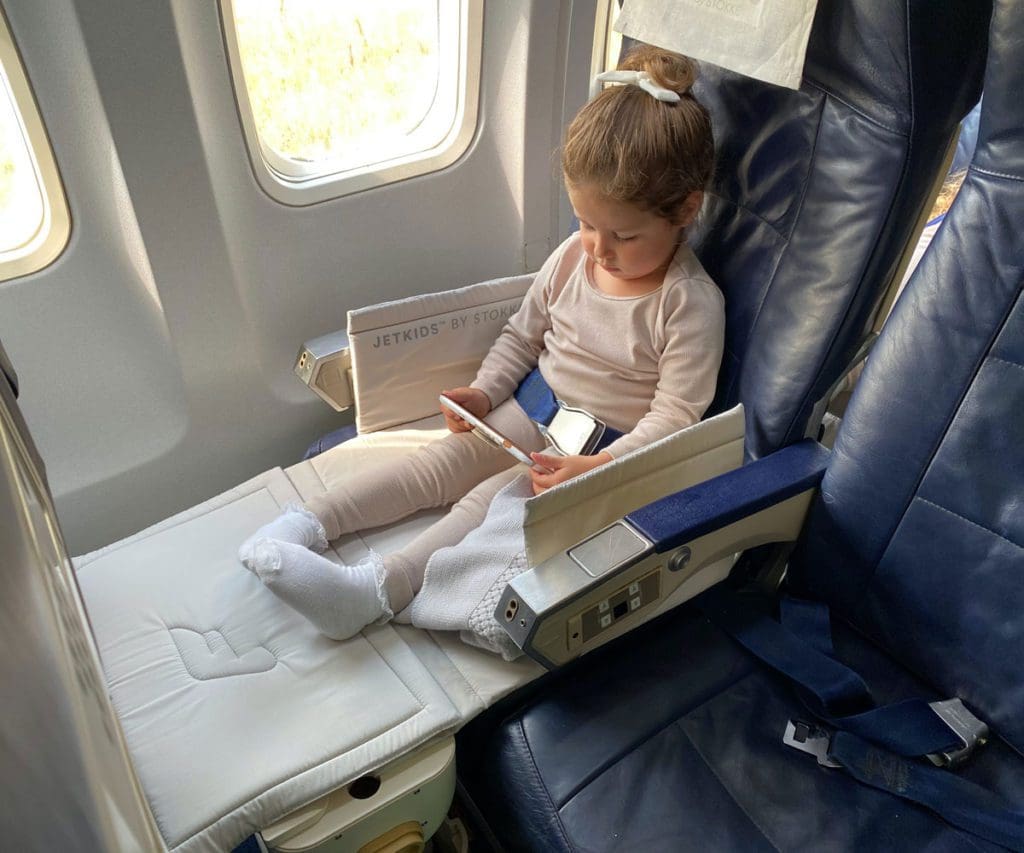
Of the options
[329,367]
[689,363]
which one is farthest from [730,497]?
[329,367]

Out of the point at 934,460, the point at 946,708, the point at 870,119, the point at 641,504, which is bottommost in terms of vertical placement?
the point at 946,708

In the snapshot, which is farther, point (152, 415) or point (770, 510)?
point (152, 415)

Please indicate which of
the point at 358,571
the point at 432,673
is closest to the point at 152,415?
the point at 358,571

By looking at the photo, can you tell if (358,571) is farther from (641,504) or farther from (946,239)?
(946,239)

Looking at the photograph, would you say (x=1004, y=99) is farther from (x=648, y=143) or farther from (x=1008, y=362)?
(x=648, y=143)

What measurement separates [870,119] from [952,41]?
12cm

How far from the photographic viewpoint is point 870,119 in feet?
3.48

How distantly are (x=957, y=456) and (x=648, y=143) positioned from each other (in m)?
0.63

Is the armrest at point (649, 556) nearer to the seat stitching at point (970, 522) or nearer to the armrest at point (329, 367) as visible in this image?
the seat stitching at point (970, 522)

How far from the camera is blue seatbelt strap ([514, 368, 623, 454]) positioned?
1.46 m

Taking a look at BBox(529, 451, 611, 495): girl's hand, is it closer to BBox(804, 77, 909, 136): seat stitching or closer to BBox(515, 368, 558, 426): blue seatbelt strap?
BBox(515, 368, 558, 426): blue seatbelt strap

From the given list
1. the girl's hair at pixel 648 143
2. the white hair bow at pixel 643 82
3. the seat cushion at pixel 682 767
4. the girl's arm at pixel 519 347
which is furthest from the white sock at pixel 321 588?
the white hair bow at pixel 643 82

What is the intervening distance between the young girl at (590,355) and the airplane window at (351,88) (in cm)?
50

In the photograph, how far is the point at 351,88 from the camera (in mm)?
1716
